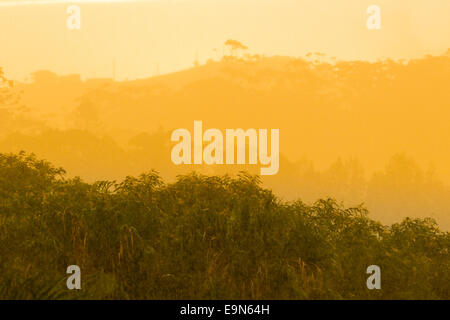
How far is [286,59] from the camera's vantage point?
147 metres

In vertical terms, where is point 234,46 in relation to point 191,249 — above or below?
above

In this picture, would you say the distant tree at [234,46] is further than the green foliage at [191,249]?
Yes

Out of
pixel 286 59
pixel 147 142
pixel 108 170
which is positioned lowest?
pixel 108 170

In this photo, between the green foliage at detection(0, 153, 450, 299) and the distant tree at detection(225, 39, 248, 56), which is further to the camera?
the distant tree at detection(225, 39, 248, 56)

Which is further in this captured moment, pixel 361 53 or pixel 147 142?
pixel 361 53

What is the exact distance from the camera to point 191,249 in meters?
12.6

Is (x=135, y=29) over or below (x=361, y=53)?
over

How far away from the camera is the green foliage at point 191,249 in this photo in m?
11.6

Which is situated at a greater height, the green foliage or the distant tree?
the distant tree

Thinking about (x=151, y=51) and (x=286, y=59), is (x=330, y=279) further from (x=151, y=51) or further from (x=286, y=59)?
(x=151, y=51)

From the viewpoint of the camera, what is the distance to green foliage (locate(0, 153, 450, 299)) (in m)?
11.6
